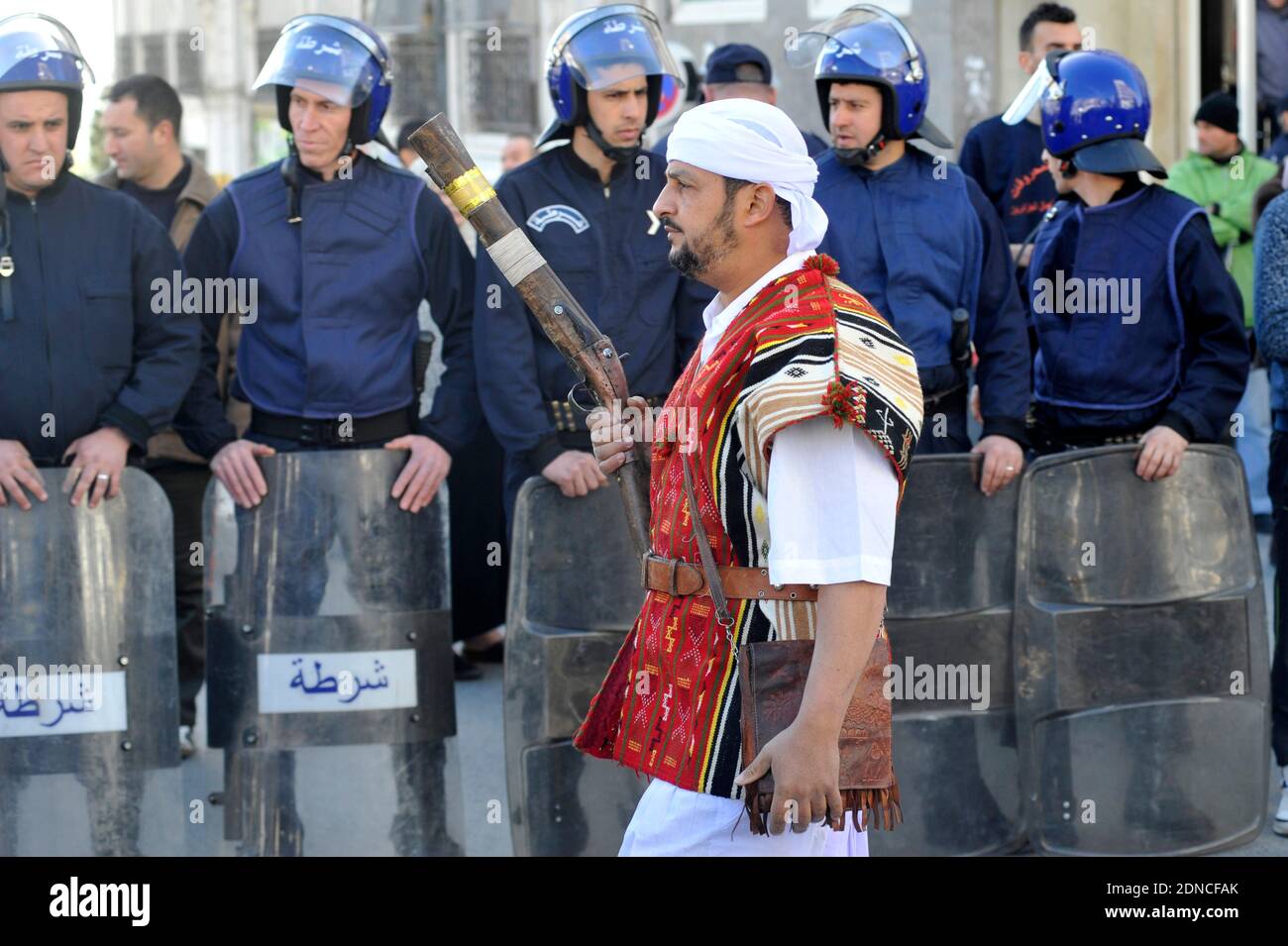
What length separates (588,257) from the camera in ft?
17.1

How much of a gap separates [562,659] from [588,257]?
1.16m

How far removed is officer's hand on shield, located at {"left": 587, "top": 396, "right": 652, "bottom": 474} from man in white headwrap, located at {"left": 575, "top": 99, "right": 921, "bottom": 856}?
0.58 ft

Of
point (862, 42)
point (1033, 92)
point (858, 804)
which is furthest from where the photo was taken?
point (1033, 92)

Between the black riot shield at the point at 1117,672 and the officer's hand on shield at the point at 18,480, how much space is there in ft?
8.39

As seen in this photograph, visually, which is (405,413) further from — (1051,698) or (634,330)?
(1051,698)

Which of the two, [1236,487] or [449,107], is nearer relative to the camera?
[1236,487]

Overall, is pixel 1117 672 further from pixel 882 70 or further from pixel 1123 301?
pixel 882 70

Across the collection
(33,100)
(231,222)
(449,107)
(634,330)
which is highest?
(449,107)

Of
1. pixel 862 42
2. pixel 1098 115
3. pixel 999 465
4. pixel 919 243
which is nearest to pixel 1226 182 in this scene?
pixel 1098 115

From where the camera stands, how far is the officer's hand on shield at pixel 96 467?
4.75m

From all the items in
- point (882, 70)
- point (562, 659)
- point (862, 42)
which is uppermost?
point (862, 42)

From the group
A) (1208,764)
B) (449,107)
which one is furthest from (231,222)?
(449,107)

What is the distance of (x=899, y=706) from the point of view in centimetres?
496
